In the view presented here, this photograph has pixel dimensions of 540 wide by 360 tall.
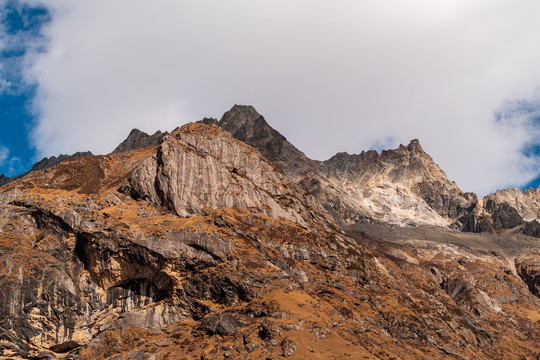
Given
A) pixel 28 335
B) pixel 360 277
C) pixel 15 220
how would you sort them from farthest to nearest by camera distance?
pixel 360 277 < pixel 15 220 < pixel 28 335

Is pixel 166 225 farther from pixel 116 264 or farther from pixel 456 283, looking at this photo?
pixel 456 283

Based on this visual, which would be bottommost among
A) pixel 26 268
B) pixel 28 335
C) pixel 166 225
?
pixel 28 335

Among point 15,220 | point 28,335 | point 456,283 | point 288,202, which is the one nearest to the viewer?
point 28,335

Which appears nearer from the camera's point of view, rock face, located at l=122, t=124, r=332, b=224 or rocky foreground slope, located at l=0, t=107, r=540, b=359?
rocky foreground slope, located at l=0, t=107, r=540, b=359

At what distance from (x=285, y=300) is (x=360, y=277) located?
39.3 metres

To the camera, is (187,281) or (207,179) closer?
(187,281)

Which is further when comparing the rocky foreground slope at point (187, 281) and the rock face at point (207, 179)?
the rock face at point (207, 179)

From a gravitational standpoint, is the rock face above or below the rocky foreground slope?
above

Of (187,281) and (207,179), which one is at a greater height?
(207,179)

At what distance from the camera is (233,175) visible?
448 ft

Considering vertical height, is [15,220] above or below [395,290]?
above

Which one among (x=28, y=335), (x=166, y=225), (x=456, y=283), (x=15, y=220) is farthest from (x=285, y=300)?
(x=456, y=283)

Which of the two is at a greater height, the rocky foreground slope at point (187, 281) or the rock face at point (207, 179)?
the rock face at point (207, 179)

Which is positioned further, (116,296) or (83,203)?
(83,203)
